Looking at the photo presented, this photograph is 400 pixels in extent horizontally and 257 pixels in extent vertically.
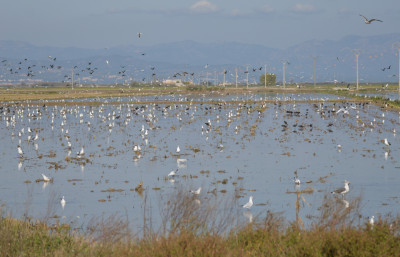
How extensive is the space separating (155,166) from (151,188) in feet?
18.6

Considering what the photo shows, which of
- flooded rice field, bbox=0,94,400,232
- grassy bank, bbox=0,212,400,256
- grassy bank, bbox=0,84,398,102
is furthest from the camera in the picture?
grassy bank, bbox=0,84,398,102

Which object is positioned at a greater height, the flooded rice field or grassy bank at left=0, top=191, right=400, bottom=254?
grassy bank at left=0, top=191, right=400, bottom=254

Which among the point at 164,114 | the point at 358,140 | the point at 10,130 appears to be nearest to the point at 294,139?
the point at 358,140

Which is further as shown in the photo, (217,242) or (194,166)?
(194,166)

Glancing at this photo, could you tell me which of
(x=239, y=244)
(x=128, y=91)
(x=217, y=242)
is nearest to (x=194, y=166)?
(x=239, y=244)

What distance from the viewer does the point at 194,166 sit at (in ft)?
93.8

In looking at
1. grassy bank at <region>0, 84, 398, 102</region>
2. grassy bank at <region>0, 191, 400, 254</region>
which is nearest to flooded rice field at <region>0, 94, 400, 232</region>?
grassy bank at <region>0, 191, 400, 254</region>

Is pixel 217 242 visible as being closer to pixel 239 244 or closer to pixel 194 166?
pixel 239 244

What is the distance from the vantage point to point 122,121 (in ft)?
186

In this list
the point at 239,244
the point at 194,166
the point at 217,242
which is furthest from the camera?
the point at 194,166

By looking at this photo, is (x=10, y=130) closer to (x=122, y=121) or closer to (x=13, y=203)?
(x=122, y=121)

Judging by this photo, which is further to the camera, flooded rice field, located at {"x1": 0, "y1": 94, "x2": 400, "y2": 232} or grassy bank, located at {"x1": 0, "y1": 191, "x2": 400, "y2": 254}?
flooded rice field, located at {"x1": 0, "y1": 94, "x2": 400, "y2": 232}

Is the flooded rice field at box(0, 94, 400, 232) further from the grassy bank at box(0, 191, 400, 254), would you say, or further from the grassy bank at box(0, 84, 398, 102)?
the grassy bank at box(0, 84, 398, 102)

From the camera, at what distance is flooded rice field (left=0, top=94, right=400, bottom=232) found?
20453 millimetres
